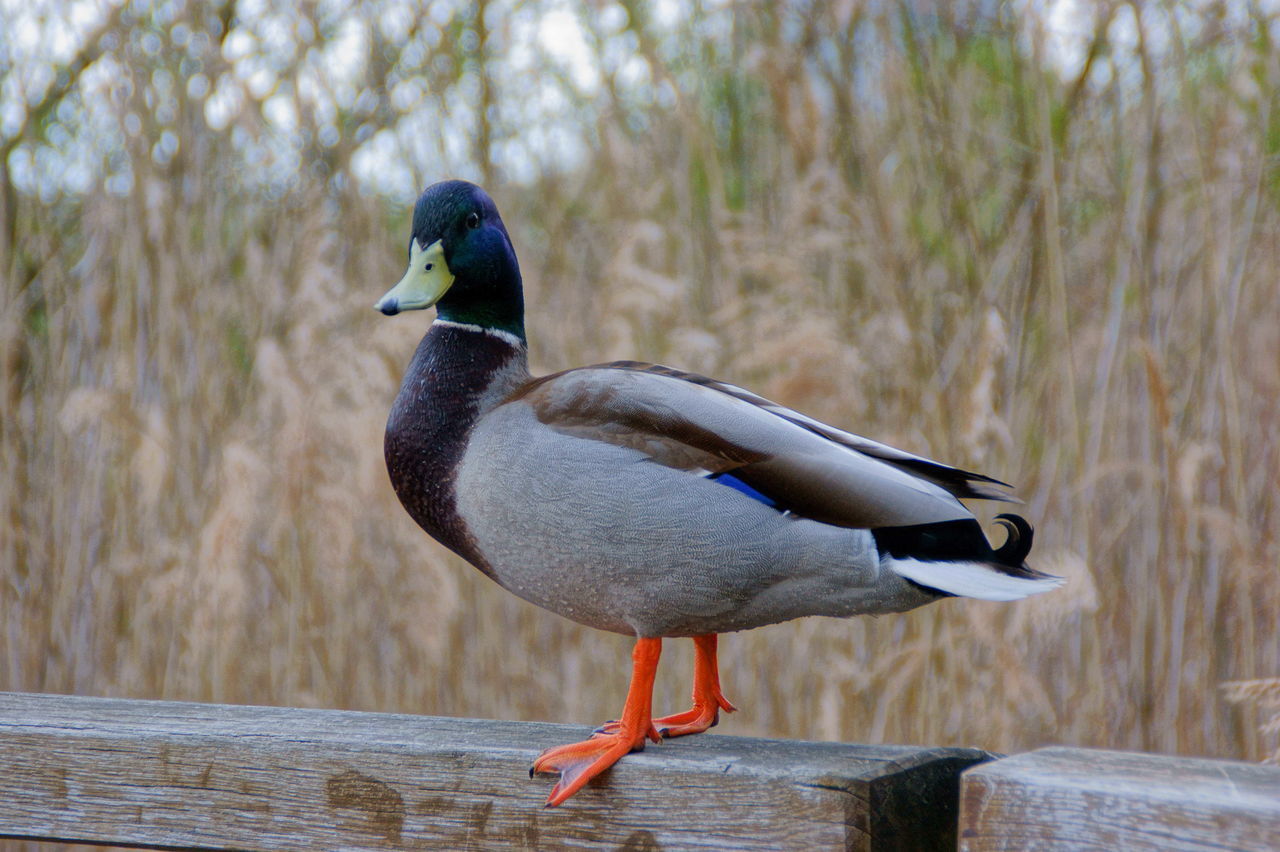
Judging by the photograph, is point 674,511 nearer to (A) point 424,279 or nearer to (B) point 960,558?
(B) point 960,558

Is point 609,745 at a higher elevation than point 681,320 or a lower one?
lower

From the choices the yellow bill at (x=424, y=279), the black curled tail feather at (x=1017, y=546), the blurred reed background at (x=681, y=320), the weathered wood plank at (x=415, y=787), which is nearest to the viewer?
the weathered wood plank at (x=415, y=787)

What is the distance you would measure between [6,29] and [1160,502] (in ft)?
→ 9.11

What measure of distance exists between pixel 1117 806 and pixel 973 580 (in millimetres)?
384

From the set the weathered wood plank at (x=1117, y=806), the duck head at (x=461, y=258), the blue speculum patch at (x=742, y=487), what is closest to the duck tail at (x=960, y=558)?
the blue speculum patch at (x=742, y=487)

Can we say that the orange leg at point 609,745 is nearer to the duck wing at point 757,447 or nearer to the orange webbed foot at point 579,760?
the orange webbed foot at point 579,760

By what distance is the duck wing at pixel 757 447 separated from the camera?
4.40 feet

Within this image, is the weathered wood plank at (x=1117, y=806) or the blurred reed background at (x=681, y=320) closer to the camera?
the weathered wood plank at (x=1117, y=806)

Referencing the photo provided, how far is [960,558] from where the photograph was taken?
4.38ft

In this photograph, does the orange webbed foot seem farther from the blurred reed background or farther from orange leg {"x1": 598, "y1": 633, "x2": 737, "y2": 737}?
the blurred reed background

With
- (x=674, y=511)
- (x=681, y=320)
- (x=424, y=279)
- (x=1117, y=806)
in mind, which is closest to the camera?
(x=1117, y=806)

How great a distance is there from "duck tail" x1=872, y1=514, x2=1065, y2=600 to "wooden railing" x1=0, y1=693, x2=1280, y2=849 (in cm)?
17

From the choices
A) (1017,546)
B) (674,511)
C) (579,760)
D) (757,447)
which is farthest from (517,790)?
(1017,546)

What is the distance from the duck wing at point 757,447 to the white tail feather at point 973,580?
A: 0.05 meters
